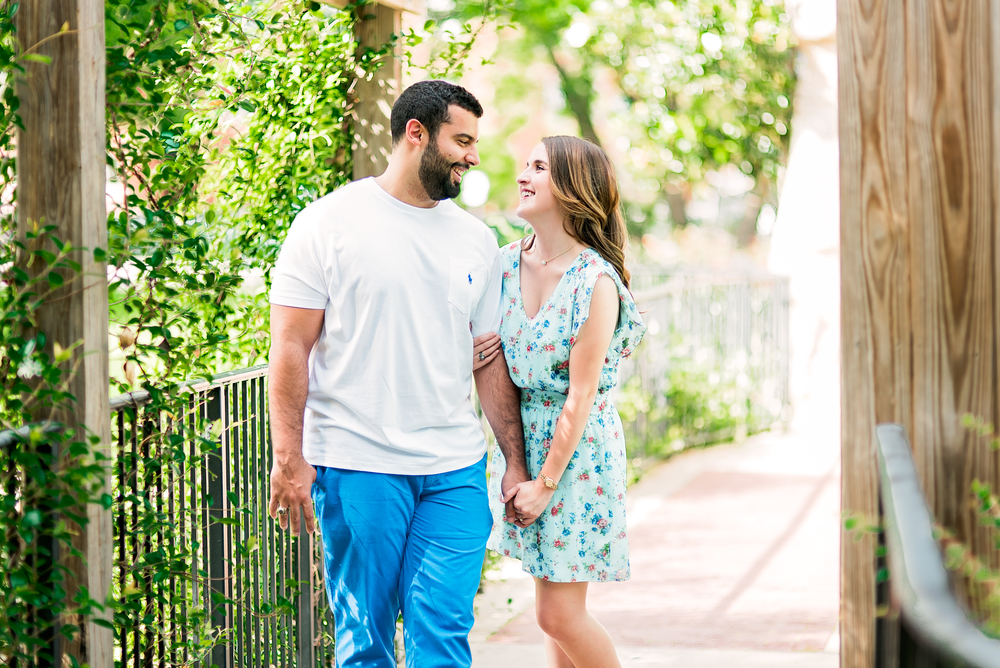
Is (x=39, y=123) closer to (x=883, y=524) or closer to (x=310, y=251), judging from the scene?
(x=310, y=251)

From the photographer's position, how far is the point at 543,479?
2891mm

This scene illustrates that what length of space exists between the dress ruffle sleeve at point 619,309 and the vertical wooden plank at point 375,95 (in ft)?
3.30

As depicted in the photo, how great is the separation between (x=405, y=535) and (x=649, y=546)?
3.28 meters

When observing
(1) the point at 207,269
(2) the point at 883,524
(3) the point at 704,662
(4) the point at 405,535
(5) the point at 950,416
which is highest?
(1) the point at 207,269

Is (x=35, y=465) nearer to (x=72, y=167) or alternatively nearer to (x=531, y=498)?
(x=72, y=167)

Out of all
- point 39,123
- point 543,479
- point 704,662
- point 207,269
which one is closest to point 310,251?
point 207,269

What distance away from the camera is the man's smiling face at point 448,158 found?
2750mm

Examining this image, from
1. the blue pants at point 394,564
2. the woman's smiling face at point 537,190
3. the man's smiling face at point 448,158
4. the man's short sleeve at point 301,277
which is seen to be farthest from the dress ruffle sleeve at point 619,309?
the man's short sleeve at point 301,277

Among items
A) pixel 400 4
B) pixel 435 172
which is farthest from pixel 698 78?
pixel 435 172

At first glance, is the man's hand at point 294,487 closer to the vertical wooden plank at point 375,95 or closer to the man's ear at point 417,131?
the man's ear at point 417,131

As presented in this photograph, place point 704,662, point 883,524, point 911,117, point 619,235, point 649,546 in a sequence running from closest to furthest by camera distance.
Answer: point 883,524
point 911,117
point 619,235
point 704,662
point 649,546

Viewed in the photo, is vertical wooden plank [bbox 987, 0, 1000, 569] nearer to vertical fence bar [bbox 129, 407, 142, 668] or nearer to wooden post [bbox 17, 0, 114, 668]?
wooden post [bbox 17, 0, 114, 668]

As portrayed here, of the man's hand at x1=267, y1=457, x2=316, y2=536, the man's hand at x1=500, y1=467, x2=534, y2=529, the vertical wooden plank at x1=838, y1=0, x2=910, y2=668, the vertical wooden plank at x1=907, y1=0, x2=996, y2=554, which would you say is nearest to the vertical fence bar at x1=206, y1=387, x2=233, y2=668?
the man's hand at x1=267, y1=457, x2=316, y2=536

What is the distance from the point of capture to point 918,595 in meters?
1.04
